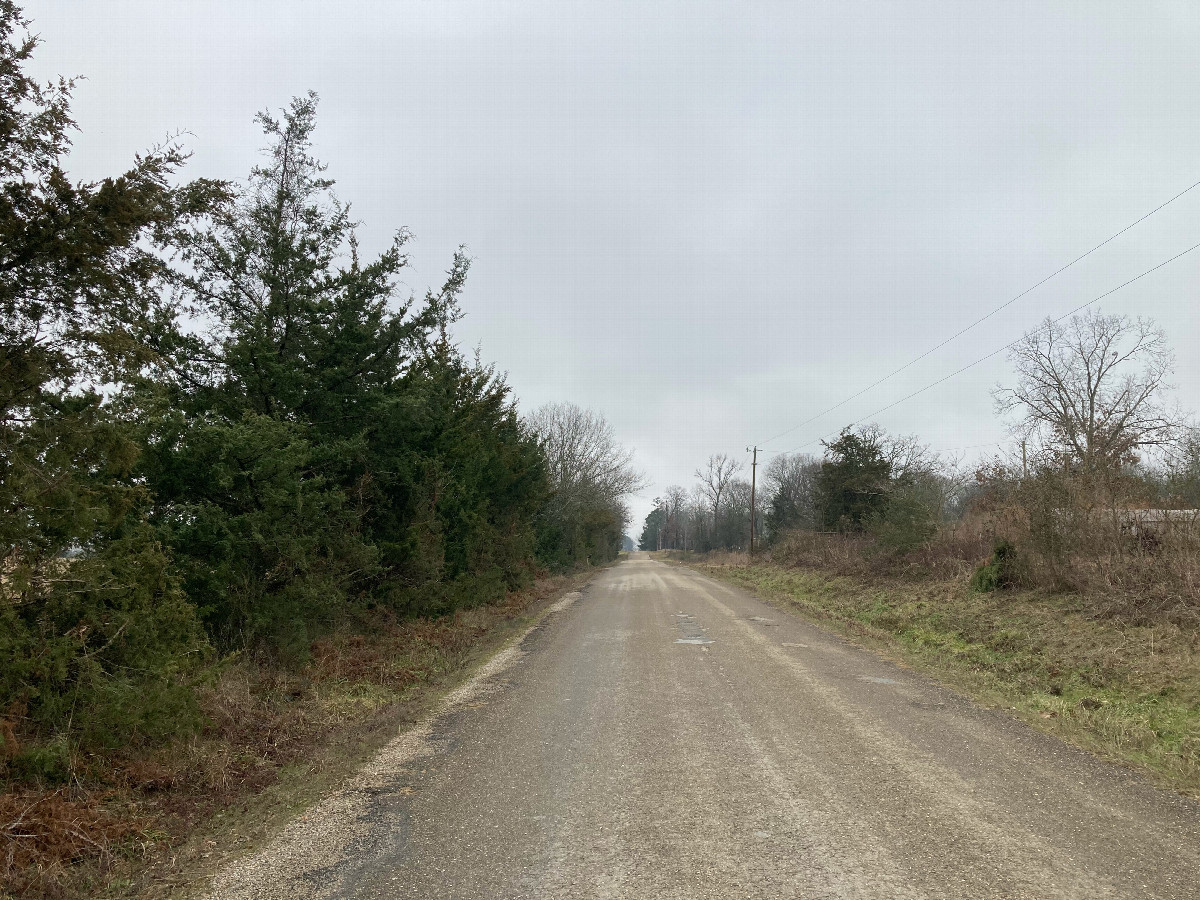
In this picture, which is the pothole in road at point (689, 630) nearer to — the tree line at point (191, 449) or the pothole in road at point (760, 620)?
the pothole in road at point (760, 620)

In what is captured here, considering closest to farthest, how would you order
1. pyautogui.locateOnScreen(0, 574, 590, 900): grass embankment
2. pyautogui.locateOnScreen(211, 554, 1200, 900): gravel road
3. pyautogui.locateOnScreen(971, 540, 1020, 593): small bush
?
pyautogui.locateOnScreen(211, 554, 1200, 900): gravel road → pyautogui.locateOnScreen(0, 574, 590, 900): grass embankment → pyautogui.locateOnScreen(971, 540, 1020, 593): small bush

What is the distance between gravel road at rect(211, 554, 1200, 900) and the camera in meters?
3.58

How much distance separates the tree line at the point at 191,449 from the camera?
4.80m

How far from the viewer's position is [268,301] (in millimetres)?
11305

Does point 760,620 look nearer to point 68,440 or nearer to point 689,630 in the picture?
point 689,630

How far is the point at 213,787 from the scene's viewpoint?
A: 5.02m

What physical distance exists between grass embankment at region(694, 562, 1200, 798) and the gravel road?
0.71m

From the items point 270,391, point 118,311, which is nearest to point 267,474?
point 270,391

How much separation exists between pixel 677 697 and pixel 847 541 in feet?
70.5

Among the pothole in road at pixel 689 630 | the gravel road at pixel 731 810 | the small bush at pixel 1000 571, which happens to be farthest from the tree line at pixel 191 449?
the small bush at pixel 1000 571

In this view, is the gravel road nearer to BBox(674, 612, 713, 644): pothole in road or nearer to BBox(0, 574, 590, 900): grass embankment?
BBox(0, 574, 590, 900): grass embankment

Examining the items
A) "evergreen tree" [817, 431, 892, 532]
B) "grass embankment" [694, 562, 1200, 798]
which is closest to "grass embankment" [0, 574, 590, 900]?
"grass embankment" [694, 562, 1200, 798]

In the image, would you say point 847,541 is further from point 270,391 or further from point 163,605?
point 163,605

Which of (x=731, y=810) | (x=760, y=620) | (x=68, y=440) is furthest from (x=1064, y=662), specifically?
(x=68, y=440)
